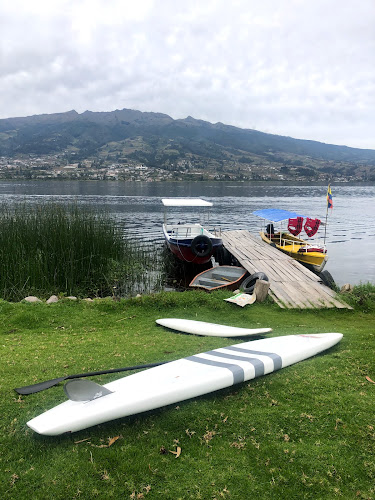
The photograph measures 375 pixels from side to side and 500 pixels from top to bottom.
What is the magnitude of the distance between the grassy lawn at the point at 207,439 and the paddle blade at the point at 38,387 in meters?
0.06

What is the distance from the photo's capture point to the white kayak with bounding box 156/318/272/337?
5844 millimetres

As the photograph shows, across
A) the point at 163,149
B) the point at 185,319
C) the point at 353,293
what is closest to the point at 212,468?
the point at 185,319

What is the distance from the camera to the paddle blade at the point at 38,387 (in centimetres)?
369

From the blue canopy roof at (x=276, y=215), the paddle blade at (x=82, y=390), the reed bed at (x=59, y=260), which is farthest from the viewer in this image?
the blue canopy roof at (x=276, y=215)

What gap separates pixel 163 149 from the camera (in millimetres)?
189250

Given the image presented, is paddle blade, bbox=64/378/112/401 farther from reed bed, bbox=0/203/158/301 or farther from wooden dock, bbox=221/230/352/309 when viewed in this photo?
reed bed, bbox=0/203/158/301

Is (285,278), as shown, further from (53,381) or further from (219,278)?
(53,381)

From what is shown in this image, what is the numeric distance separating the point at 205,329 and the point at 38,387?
302cm

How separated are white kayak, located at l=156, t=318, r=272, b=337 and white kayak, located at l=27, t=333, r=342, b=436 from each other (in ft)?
2.90

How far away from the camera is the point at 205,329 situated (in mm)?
6121

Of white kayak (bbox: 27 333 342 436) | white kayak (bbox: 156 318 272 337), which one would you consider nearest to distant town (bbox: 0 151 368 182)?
white kayak (bbox: 156 318 272 337)

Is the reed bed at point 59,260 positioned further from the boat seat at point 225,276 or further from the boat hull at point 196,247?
the boat hull at point 196,247

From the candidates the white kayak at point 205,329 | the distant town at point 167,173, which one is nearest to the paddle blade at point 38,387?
the white kayak at point 205,329

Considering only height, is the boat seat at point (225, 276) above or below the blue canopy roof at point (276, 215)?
below
